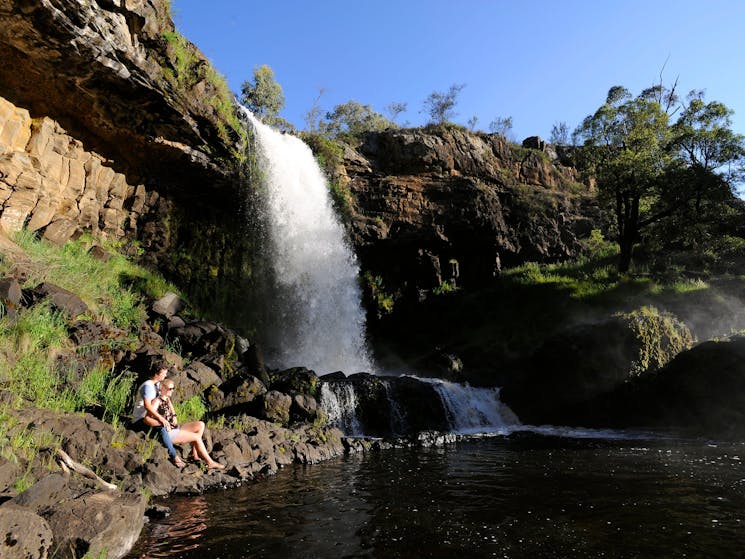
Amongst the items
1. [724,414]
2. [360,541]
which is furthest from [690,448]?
[360,541]

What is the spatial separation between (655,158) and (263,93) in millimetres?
38059

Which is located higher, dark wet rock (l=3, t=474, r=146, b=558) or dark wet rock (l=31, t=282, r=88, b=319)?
dark wet rock (l=31, t=282, r=88, b=319)

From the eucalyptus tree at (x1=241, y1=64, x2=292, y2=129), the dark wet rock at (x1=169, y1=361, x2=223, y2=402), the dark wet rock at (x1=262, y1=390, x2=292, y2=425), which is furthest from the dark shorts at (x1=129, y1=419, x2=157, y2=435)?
the eucalyptus tree at (x1=241, y1=64, x2=292, y2=129)

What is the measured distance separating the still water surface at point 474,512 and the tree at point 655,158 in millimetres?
16318

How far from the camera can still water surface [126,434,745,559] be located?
514 cm

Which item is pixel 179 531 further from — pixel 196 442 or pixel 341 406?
pixel 341 406

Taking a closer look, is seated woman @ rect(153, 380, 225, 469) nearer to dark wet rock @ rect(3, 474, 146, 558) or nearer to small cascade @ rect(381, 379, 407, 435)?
dark wet rock @ rect(3, 474, 146, 558)

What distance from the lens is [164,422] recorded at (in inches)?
320

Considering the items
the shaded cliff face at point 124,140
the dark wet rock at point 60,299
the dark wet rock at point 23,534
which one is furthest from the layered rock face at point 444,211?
the dark wet rock at point 23,534

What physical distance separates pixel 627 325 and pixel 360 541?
14.8 m

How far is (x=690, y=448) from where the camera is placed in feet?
37.2

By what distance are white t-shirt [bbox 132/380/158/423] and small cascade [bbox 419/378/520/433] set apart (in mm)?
9480

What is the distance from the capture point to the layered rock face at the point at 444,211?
2447 centimetres

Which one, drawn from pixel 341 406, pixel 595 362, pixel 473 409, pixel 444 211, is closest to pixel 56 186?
pixel 341 406
